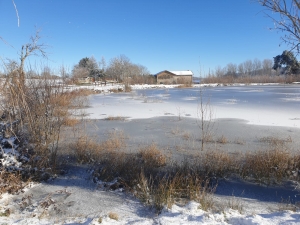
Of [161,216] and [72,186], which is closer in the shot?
[161,216]

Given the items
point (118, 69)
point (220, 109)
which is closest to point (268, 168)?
point (220, 109)

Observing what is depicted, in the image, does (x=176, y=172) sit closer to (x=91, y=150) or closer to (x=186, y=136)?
(x=91, y=150)

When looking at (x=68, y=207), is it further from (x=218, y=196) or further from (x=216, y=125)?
(x=216, y=125)

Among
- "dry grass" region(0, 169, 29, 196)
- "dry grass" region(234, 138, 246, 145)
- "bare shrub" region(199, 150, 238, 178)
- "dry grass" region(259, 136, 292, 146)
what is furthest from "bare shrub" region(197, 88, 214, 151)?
"dry grass" region(0, 169, 29, 196)

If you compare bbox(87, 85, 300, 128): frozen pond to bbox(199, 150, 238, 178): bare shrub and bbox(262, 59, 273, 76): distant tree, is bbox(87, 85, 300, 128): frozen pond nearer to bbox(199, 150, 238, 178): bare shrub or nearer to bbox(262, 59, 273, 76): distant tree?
bbox(199, 150, 238, 178): bare shrub

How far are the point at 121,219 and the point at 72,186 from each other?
1.41m

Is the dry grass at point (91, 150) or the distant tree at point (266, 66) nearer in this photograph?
the dry grass at point (91, 150)

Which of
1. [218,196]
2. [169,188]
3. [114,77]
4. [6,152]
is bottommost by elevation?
[218,196]

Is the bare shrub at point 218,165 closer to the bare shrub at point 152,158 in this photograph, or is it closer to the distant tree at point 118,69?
the bare shrub at point 152,158

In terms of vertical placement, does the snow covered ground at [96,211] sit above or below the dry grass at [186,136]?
below

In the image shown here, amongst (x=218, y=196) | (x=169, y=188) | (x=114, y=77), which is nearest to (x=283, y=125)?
(x=218, y=196)

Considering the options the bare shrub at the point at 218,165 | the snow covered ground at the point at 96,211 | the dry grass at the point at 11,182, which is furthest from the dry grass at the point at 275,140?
the dry grass at the point at 11,182

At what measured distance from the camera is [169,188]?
130 inches

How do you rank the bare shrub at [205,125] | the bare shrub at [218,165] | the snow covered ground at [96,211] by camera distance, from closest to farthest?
the snow covered ground at [96,211], the bare shrub at [218,165], the bare shrub at [205,125]
